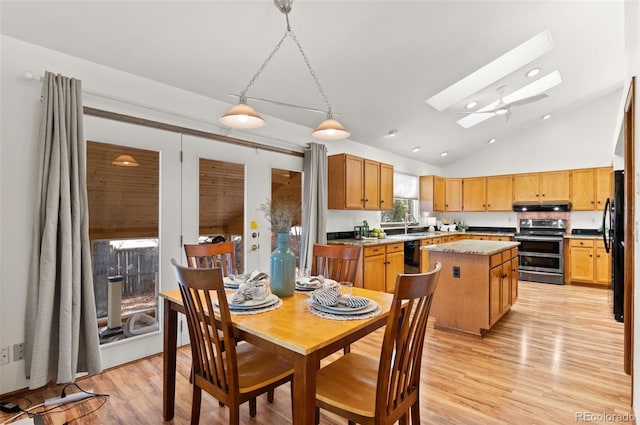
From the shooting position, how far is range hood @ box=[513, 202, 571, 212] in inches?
241

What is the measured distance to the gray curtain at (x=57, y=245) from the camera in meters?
2.22

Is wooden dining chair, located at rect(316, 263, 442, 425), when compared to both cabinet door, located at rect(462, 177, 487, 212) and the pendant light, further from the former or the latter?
cabinet door, located at rect(462, 177, 487, 212)

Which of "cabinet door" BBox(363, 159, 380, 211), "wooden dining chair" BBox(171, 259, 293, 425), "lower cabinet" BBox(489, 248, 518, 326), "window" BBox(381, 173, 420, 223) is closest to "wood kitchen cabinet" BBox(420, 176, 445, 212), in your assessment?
"window" BBox(381, 173, 420, 223)

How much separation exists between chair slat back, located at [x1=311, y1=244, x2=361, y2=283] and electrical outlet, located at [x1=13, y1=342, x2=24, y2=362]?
2.08 meters

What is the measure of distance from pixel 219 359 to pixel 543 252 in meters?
6.36

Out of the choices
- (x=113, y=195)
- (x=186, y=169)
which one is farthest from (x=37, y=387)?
(x=186, y=169)

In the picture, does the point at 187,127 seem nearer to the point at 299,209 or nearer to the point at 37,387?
the point at 299,209

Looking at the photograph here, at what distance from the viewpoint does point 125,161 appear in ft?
9.04

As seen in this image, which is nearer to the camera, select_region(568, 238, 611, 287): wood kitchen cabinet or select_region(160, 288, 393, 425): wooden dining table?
select_region(160, 288, 393, 425): wooden dining table

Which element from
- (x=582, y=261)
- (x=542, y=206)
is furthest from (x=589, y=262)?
(x=542, y=206)

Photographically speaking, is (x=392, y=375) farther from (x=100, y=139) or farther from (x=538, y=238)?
(x=538, y=238)

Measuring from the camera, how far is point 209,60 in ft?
9.04

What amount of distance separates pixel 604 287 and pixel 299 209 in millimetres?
5343

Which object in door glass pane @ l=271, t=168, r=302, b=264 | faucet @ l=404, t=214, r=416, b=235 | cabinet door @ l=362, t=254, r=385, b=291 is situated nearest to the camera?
door glass pane @ l=271, t=168, r=302, b=264
